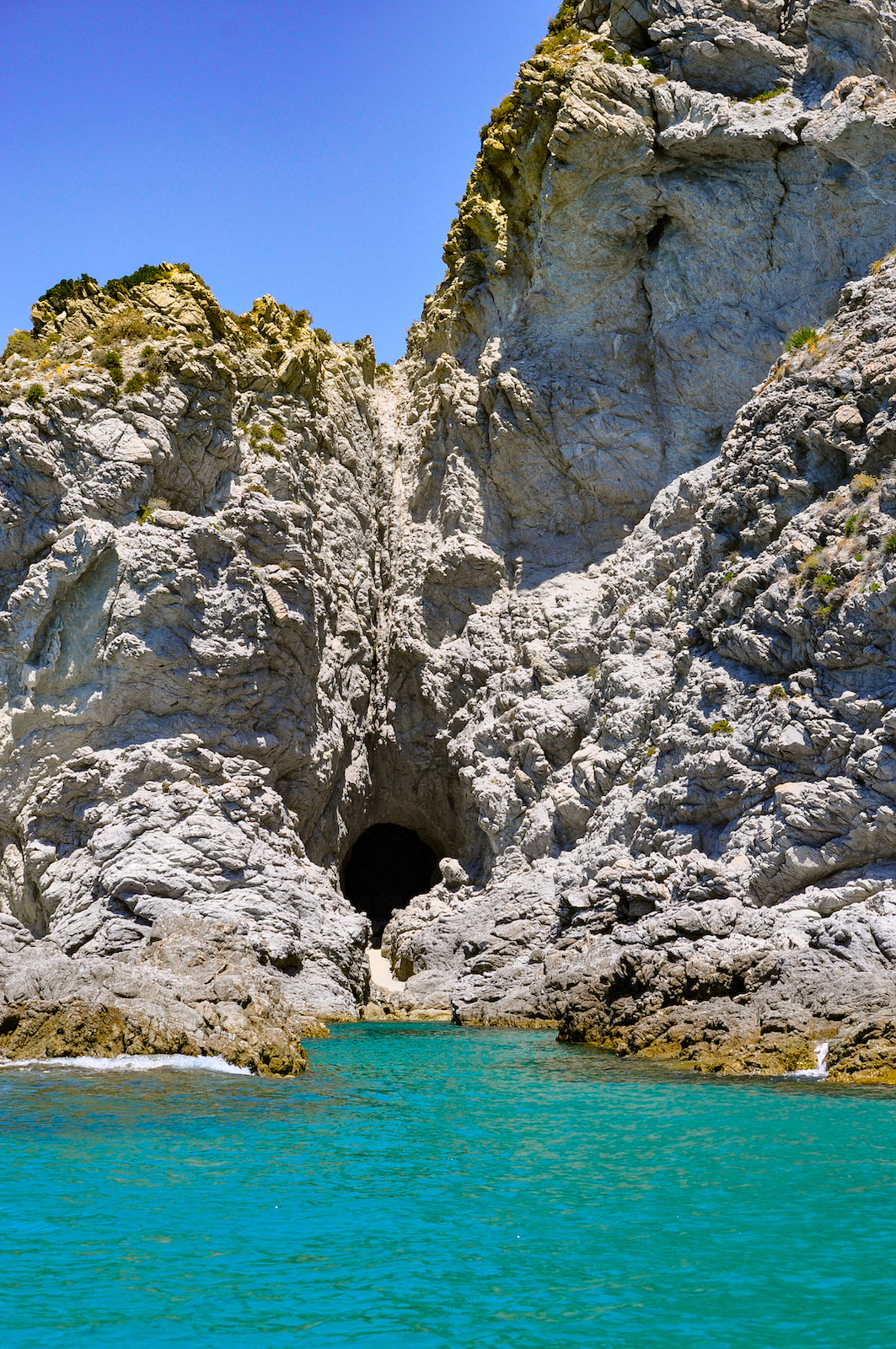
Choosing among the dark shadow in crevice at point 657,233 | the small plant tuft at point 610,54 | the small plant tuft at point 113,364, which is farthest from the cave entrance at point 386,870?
the small plant tuft at point 610,54

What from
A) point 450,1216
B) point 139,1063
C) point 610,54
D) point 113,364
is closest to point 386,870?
point 113,364

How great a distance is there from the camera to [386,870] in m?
52.4

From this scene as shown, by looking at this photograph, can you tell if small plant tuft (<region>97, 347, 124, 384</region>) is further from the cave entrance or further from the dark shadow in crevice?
the cave entrance

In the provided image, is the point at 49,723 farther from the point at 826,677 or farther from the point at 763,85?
the point at 763,85

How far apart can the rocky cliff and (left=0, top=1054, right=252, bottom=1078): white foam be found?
0.49m

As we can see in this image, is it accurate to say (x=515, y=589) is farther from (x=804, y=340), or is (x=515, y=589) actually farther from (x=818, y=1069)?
(x=818, y=1069)

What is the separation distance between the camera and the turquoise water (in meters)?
8.45

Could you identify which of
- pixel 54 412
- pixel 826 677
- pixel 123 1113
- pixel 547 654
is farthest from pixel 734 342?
pixel 123 1113

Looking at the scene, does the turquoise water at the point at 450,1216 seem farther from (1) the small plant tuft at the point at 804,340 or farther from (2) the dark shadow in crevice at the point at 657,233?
(2) the dark shadow in crevice at the point at 657,233

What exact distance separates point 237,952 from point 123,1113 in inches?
390

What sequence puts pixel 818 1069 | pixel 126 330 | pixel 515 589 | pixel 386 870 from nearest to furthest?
1. pixel 818 1069
2. pixel 126 330
3. pixel 515 589
4. pixel 386 870

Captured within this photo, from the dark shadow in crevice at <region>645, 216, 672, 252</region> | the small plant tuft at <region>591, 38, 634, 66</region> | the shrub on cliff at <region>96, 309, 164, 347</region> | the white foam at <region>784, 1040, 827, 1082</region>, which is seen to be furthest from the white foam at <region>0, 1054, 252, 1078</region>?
the small plant tuft at <region>591, 38, 634, 66</region>

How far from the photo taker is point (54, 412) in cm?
3891

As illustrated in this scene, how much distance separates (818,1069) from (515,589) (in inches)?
1125
